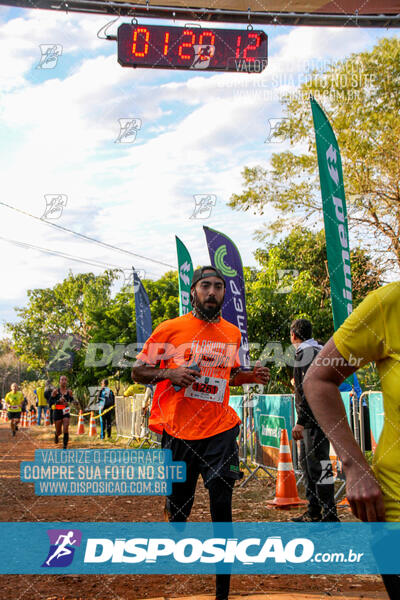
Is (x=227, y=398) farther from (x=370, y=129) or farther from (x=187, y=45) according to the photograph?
(x=370, y=129)

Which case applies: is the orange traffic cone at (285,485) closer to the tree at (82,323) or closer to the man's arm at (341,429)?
the man's arm at (341,429)

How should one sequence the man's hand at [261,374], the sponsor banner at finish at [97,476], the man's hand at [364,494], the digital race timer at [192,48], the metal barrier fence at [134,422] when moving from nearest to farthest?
the man's hand at [364,494] → the man's hand at [261,374] → the digital race timer at [192,48] → the sponsor banner at finish at [97,476] → the metal barrier fence at [134,422]

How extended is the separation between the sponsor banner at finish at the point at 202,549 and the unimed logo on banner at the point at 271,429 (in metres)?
2.57

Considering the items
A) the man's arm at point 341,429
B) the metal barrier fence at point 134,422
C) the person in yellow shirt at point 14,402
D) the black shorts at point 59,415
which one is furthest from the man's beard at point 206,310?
the person in yellow shirt at point 14,402

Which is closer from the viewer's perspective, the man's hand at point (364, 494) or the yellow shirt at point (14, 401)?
the man's hand at point (364, 494)

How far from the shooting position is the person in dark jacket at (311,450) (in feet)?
20.2

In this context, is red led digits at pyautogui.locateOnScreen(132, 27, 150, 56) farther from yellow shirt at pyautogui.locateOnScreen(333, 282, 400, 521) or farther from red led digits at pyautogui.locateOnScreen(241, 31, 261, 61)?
yellow shirt at pyautogui.locateOnScreen(333, 282, 400, 521)

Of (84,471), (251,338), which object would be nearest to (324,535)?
(84,471)

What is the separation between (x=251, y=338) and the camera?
2142cm

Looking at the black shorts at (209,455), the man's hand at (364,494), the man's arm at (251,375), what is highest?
the man's arm at (251,375)

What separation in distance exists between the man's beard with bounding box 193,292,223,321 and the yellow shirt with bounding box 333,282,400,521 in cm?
244

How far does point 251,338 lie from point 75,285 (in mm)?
36075

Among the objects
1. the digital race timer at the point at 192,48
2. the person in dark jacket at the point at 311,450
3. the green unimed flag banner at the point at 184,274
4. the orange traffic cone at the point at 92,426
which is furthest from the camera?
the orange traffic cone at the point at 92,426

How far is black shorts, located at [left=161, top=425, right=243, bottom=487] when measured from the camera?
392cm
